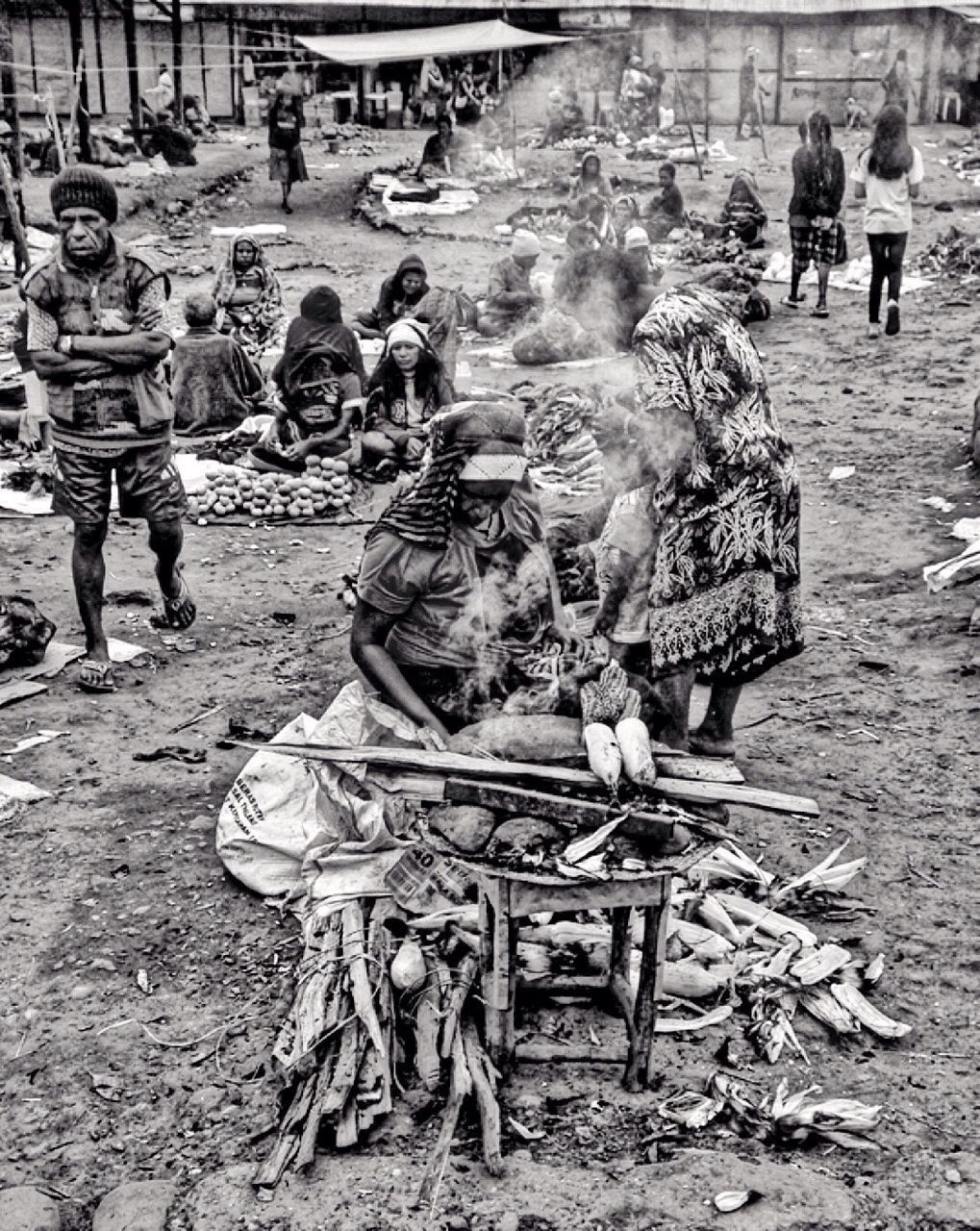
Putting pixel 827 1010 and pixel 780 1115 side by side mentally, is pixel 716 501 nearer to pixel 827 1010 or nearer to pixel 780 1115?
pixel 827 1010

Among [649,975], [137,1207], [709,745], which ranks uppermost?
[649,975]

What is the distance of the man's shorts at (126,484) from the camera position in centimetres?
559

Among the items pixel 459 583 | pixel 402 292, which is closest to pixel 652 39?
pixel 402 292

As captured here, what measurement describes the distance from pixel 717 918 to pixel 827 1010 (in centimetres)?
42

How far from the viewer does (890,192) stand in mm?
10953

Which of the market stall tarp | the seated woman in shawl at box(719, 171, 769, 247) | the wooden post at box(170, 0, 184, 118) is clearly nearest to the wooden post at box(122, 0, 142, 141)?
the wooden post at box(170, 0, 184, 118)

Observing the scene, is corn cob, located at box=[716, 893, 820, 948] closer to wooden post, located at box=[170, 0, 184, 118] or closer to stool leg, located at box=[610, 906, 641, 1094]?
stool leg, located at box=[610, 906, 641, 1094]

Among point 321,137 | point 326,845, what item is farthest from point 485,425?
point 321,137

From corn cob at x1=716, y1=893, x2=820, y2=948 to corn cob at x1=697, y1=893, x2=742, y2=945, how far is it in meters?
0.04

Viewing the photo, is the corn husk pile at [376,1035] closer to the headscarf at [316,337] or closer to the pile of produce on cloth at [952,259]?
the headscarf at [316,337]

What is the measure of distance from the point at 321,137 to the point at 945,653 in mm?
22940

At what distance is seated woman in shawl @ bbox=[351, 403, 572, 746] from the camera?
4012 mm

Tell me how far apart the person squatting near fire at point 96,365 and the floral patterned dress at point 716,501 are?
228cm

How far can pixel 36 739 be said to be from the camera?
5301mm
